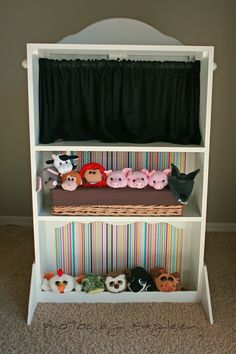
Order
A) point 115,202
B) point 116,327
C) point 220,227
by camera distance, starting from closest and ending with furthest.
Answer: point 116,327
point 115,202
point 220,227

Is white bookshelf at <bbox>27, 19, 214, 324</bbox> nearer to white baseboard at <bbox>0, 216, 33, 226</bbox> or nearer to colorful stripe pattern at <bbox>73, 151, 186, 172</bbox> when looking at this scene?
colorful stripe pattern at <bbox>73, 151, 186, 172</bbox>

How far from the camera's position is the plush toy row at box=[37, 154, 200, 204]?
6.28 feet

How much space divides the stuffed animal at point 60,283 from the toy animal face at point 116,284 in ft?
0.45

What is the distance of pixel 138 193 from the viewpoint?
1.93 m

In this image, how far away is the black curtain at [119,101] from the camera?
1956 millimetres

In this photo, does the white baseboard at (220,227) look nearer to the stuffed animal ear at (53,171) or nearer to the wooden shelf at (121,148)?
the wooden shelf at (121,148)

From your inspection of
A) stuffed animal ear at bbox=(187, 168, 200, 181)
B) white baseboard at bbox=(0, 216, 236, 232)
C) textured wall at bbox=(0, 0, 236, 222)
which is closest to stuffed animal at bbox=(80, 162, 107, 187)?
stuffed animal ear at bbox=(187, 168, 200, 181)

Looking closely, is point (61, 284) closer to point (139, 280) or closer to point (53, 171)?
point (139, 280)

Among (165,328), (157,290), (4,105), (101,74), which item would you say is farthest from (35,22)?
(165,328)

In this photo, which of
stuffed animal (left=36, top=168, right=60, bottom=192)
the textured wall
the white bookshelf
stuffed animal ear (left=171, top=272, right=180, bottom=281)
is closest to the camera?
the white bookshelf

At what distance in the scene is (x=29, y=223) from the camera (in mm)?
3045

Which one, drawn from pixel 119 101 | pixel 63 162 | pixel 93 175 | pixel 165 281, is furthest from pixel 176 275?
pixel 119 101

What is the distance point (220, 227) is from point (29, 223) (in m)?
1.34

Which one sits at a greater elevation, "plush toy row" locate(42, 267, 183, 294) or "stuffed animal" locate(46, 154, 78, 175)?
"stuffed animal" locate(46, 154, 78, 175)
